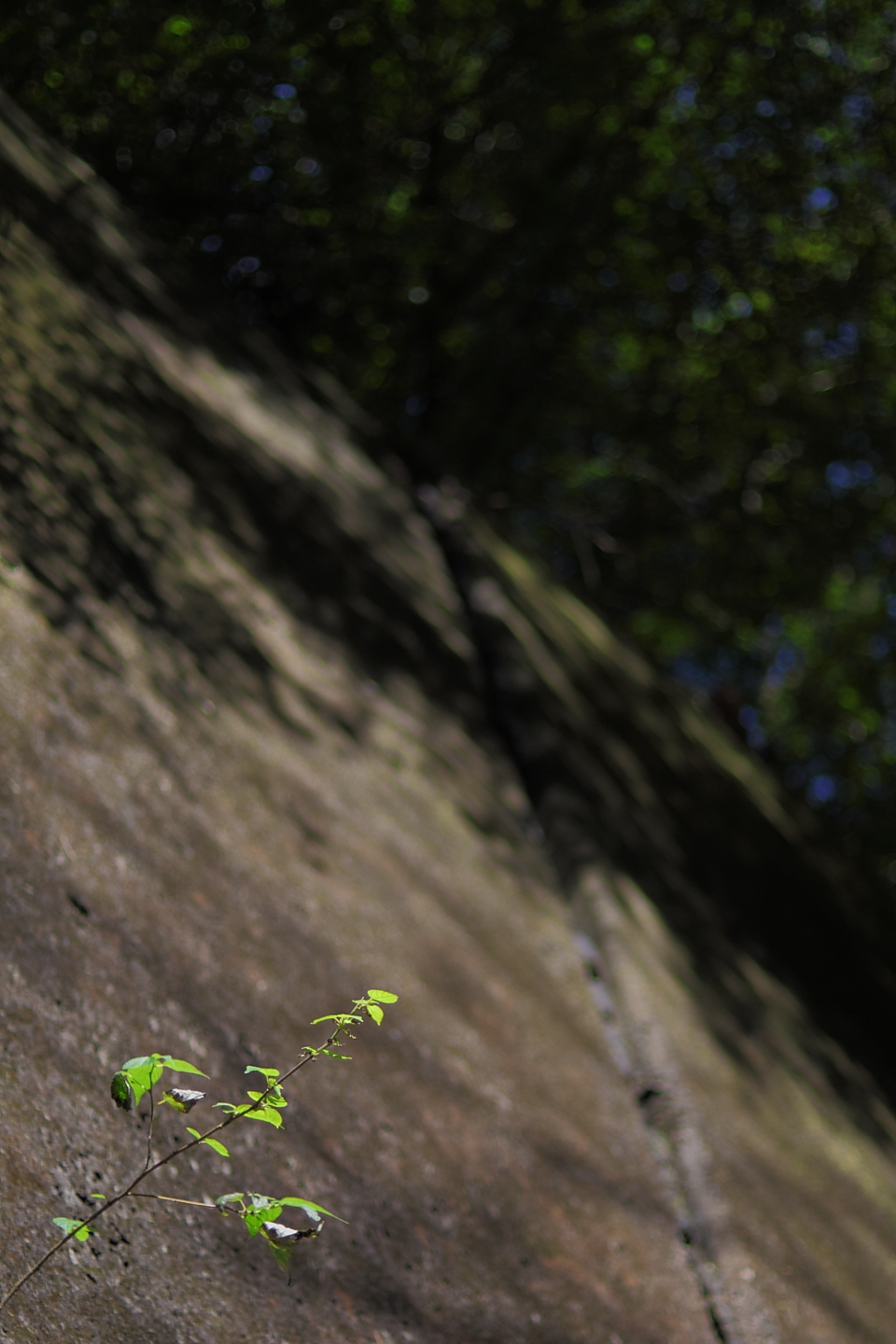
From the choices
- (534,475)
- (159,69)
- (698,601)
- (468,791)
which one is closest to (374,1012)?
(468,791)

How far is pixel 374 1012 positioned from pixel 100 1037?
18.0 inches

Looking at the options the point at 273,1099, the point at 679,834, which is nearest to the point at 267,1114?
the point at 273,1099

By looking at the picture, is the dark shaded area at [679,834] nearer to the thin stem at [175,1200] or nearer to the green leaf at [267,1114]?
the thin stem at [175,1200]

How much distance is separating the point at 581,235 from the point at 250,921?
7413mm

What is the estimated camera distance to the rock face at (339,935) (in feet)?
6.12

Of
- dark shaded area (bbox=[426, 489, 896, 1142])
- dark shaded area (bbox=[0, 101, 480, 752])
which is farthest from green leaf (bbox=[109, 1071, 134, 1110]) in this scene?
dark shaded area (bbox=[426, 489, 896, 1142])

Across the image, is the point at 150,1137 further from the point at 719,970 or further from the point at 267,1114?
the point at 719,970

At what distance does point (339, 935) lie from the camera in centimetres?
260

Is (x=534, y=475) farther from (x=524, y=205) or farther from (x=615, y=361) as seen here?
(x=524, y=205)

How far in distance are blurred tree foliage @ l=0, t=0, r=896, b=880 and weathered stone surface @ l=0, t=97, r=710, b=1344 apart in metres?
2.22

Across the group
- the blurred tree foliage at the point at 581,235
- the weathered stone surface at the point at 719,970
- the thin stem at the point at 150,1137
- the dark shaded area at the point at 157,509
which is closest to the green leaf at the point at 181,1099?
the thin stem at the point at 150,1137

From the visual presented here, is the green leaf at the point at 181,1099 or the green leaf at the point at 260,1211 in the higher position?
the green leaf at the point at 181,1099

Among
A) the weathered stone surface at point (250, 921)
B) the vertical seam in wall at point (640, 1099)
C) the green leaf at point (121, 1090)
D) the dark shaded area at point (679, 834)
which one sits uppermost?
the green leaf at point (121, 1090)

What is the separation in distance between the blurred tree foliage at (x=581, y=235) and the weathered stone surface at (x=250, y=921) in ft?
7.27
